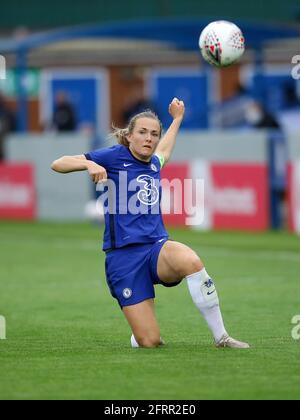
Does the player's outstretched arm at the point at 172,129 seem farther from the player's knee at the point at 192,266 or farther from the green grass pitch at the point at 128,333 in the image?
the green grass pitch at the point at 128,333

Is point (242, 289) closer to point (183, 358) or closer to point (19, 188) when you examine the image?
point (183, 358)

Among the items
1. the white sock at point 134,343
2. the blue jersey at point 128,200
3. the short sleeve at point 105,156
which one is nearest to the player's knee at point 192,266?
the blue jersey at point 128,200

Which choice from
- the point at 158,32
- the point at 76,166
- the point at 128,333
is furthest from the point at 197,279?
the point at 158,32

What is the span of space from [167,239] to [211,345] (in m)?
0.87

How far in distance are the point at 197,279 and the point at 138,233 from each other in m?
0.66

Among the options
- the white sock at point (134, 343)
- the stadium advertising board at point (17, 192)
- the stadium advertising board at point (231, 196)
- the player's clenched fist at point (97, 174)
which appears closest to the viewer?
the player's clenched fist at point (97, 174)

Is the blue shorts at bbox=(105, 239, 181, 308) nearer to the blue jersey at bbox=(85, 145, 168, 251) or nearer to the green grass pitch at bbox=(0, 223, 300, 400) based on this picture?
the blue jersey at bbox=(85, 145, 168, 251)

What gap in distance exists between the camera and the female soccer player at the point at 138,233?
8.86 m

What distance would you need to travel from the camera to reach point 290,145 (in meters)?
19.9

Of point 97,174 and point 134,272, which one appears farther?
point 134,272

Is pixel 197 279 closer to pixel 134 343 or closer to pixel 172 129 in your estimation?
pixel 134 343

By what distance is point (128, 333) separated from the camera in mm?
9953

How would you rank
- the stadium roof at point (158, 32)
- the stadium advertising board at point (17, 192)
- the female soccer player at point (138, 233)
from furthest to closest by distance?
the stadium advertising board at point (17, 192)
the stadium roof at point (158, 32)
the female soccer player at point (138, 233)
